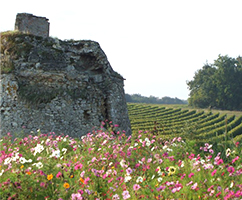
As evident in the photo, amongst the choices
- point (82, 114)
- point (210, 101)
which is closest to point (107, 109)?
point (82, 114)

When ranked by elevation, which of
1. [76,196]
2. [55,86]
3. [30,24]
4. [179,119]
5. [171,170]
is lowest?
[179,119]

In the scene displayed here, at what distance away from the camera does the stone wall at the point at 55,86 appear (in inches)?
351

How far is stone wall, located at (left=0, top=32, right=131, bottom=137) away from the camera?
8906mm

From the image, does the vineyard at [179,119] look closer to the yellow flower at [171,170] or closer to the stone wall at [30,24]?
the stone wall at [30,24]

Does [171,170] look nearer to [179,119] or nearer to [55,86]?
[55,86]

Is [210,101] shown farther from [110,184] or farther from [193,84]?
[110,184]

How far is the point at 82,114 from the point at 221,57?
50.5 m

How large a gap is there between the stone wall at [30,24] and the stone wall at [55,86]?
41.1 inches

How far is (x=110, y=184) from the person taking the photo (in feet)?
13.5

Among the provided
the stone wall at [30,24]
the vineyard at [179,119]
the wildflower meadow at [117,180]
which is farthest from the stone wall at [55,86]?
the vineyard at [179,119]

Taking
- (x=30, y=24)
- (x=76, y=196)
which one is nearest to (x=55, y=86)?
(x=30, y=24)

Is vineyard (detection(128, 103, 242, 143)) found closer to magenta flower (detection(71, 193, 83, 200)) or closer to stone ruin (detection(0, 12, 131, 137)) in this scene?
stone ruin (detection(0, 12, 131, 137))

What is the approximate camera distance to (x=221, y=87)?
50781 mm

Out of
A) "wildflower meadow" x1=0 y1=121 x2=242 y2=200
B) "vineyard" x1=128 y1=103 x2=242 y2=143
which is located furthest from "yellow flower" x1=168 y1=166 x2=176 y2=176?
"vineyard" x1=128 y1=103 x2=242 y2=143
